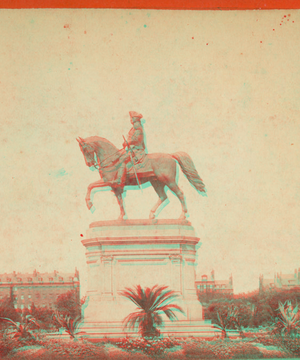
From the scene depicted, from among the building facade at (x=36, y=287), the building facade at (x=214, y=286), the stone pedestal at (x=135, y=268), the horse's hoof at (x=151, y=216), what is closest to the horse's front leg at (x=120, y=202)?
the stone pedestal at (x=135, y=268)

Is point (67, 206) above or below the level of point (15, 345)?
above

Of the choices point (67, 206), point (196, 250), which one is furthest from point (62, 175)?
point (196, 250)

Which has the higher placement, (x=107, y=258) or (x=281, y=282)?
(x=107, y=258)

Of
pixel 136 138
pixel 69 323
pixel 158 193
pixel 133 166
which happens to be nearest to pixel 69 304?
pixel 69 323

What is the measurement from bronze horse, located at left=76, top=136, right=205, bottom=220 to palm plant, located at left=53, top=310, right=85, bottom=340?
157 centimetres

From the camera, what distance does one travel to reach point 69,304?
6.87m

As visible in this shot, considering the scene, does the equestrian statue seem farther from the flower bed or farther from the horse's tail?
the flower bed

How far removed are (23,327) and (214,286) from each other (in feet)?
9.00

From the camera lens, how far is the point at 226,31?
7512 mm

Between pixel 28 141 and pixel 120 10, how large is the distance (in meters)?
2.48

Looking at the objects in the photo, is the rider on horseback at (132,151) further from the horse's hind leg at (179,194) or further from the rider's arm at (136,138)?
the horse's hind leg at (179,194)

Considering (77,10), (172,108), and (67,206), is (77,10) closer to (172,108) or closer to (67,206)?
(172,108)

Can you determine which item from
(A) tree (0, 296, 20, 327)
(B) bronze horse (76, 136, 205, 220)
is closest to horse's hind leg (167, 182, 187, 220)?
(B) bronze horse (76, 136, 205, 220)

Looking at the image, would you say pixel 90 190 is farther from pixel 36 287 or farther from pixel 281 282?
pixel 281 282
